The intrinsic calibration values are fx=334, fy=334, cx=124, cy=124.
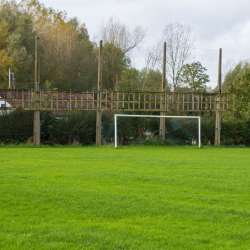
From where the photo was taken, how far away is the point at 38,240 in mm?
4145

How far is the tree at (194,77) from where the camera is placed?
3906 cm

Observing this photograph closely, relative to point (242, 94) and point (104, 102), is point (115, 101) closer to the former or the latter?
point (104, 102)

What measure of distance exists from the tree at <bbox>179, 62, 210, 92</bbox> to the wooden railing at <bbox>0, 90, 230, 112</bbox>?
13.4 meters

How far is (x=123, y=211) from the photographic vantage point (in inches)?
218

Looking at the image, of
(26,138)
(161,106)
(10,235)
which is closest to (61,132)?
(26,138)

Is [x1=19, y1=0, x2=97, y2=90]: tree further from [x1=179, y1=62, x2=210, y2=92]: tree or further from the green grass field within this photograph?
the green grass field

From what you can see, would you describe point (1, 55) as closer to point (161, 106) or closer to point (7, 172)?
point (161, 106)

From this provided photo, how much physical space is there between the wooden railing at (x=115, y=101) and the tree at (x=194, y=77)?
13.4m

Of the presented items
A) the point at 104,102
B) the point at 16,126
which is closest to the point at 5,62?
the point at 16,126

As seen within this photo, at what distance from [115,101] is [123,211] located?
19058 millimetres

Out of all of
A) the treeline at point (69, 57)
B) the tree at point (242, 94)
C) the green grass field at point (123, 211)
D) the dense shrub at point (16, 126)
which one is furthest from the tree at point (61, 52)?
the green grass field at point (123, 211)

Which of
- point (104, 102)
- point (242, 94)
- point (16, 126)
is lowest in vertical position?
point (16, 126)

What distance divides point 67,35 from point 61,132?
32.4 metres

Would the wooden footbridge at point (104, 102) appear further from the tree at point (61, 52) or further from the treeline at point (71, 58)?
the tree at point (61, 52)
